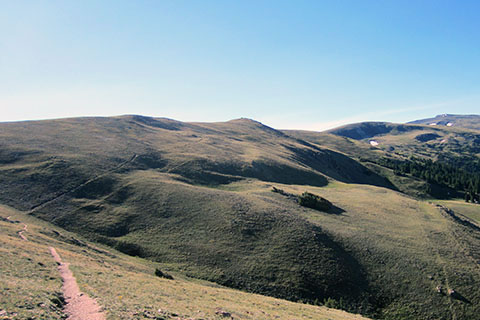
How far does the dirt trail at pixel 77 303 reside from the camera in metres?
14.9

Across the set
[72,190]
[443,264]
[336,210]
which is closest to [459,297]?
[443,264]

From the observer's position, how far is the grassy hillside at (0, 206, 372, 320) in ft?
50.3

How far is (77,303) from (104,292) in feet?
8.41

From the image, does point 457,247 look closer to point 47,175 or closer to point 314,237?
point 314,237

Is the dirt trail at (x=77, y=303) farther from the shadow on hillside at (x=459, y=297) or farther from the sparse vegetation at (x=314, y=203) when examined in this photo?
the sparse vegetation at (x=314, y=203)

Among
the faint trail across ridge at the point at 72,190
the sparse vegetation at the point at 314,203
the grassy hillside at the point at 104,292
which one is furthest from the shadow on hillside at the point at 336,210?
the faint trail across ridge at the point at 72,190

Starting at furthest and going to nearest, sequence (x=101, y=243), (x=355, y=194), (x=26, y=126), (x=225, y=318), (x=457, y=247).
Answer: (x=26, y=126) → (x=355, y=194) → (x=457, y=247) → (x=101, y=243) → (x=225, y=318)

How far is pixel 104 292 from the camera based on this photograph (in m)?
19.3

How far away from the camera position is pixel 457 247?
44.7 metres

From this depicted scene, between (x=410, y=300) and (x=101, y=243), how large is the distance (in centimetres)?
4412

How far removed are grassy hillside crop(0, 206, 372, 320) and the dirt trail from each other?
399 mm

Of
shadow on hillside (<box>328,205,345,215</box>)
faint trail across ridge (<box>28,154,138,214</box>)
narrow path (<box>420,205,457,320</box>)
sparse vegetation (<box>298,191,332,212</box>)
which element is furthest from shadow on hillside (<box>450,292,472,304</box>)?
Result: faint trail across ridge (<box>28,154,138,214</box>)

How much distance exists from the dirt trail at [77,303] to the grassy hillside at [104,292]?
0.40 meters

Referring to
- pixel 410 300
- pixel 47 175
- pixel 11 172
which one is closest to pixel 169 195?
pixel 47 175
